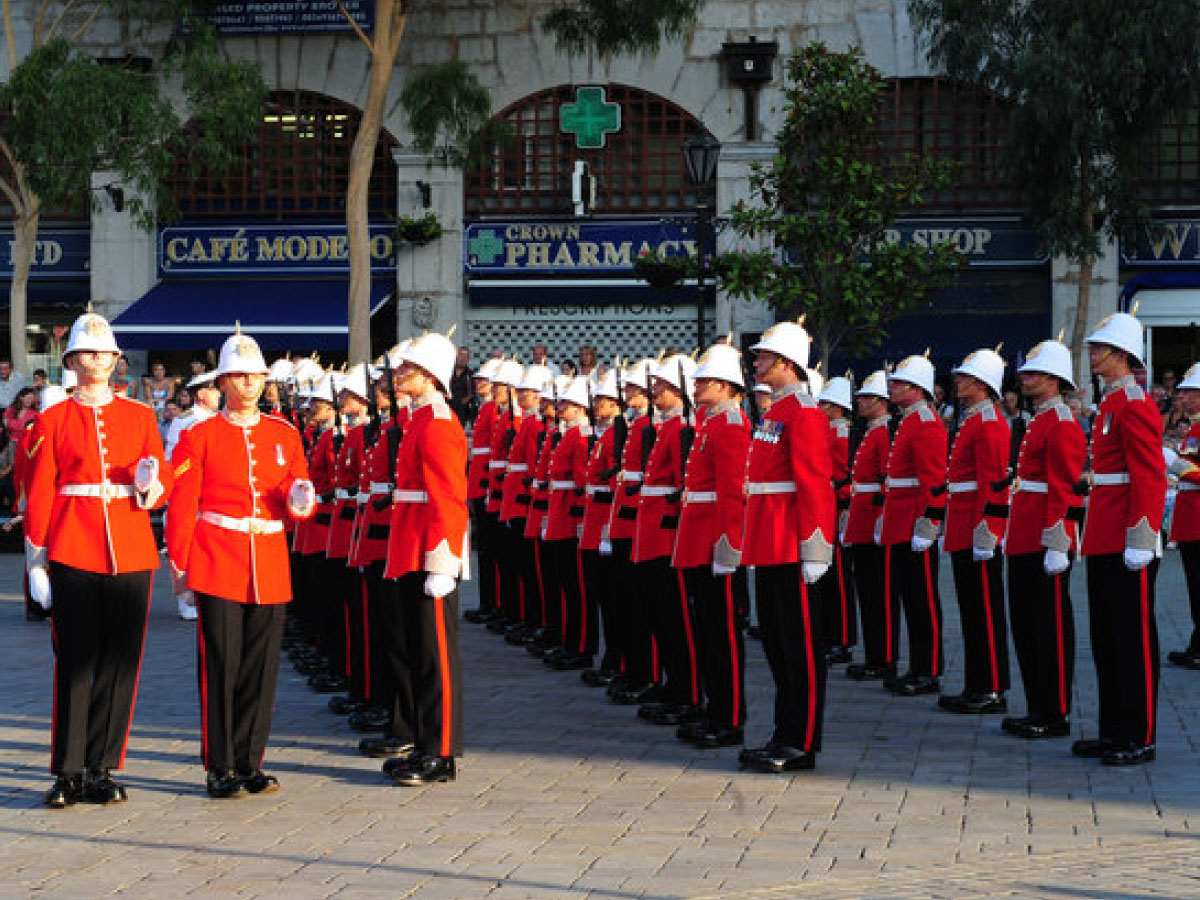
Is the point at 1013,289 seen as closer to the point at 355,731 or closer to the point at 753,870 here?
the point at 355,731

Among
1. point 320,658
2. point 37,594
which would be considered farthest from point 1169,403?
point 37,594

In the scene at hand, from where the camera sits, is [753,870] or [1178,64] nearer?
[753,870]

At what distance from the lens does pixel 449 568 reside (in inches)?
371

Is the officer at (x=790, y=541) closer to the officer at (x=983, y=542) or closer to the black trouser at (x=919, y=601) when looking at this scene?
the officer at (x=983, y=542)

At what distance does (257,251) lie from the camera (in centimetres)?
3173

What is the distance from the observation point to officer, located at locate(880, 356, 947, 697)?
1248 centimetres

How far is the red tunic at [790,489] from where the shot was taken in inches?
384

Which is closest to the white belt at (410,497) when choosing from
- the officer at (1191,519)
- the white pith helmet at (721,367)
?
the white pith helmet at (721,367)

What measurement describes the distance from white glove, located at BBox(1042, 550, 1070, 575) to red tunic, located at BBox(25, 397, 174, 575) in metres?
4.37

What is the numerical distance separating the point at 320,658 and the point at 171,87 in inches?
778

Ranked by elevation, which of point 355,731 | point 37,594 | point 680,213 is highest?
point 680,213

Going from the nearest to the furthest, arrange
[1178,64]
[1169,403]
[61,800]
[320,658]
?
[61,800], [320,658], [1169,403], [1178,64]

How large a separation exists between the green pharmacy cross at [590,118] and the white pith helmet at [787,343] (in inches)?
805

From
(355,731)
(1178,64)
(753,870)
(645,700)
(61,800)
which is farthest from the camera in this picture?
(1178,64)
